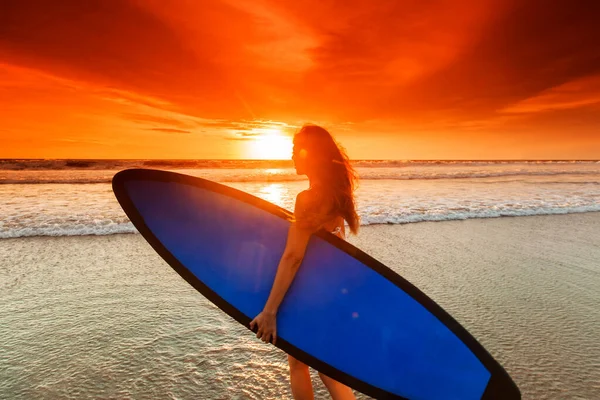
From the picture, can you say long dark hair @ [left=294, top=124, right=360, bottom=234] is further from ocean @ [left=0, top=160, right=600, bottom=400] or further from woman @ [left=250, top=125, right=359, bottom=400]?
ocean @ [left=0, top=160, right=600, bottom=400]

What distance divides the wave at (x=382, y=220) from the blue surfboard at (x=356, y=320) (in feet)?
16.2

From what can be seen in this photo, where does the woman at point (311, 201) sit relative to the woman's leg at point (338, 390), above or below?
above

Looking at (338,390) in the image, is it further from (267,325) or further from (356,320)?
(267,325)

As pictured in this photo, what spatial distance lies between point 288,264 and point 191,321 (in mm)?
1843

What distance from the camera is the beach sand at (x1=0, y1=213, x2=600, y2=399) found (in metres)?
2.33

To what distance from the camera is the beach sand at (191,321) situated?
7.64 feet

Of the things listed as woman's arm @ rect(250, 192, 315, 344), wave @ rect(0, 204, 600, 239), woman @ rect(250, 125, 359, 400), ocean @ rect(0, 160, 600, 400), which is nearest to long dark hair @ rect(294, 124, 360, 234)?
woman @ rect(250, 125, 359, 400)

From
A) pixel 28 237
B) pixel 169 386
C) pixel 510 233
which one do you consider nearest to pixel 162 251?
pixel 169 386

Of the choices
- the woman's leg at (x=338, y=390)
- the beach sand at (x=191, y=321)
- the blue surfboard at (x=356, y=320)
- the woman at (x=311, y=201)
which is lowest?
the beach sand at (x=191, y=321)

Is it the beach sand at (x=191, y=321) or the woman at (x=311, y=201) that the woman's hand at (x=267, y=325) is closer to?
the woman at (x=311, y=201)

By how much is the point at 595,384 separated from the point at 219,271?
251 cm

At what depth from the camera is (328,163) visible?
1.70 m

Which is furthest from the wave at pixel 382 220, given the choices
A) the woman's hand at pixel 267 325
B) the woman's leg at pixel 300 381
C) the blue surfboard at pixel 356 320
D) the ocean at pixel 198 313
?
the woman's hand at pixel 267 325

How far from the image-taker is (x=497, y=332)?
3018 mm
